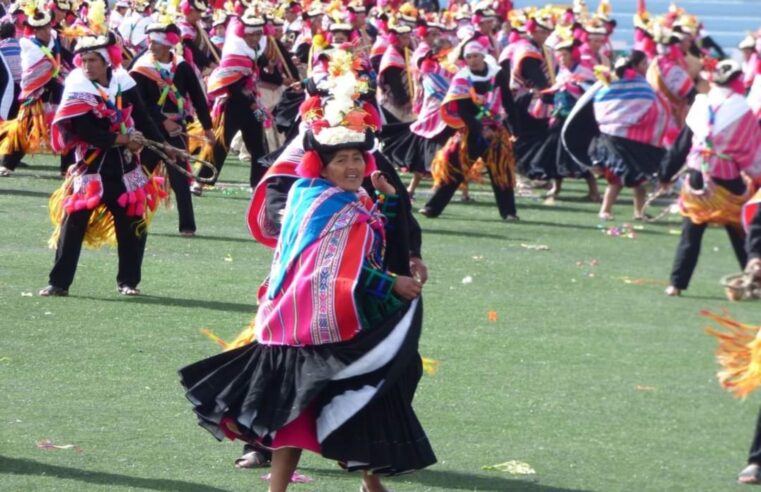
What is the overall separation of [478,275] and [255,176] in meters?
3.69

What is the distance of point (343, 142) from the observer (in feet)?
18.6

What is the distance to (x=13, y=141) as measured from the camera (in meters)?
15.0

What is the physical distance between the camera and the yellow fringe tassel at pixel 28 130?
48.9ft

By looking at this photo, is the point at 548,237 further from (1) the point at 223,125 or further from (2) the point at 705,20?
(2) the point at 705,20

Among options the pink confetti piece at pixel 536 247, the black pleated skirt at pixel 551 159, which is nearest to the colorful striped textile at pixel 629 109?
the black pleated skirt at pixel 551 159

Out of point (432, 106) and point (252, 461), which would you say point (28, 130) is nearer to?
point (432, 106)

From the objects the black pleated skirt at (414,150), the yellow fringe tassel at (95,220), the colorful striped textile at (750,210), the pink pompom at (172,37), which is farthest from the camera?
the black pleated skirt at (414,150)

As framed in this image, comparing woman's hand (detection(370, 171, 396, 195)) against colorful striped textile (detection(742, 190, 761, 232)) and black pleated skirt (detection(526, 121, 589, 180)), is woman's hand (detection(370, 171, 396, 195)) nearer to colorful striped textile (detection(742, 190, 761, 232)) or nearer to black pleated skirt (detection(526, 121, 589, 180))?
colorful striped textile (detection(742, 190, 761, 232))

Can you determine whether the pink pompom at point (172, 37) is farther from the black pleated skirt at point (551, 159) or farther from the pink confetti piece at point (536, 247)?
the black pleated skirt at point (551, 159)

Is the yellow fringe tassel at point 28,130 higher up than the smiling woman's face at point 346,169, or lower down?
lower down

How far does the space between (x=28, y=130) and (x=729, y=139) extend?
6.79 m

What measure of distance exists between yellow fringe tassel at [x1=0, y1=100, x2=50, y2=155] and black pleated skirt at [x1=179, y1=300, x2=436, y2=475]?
9.56 m

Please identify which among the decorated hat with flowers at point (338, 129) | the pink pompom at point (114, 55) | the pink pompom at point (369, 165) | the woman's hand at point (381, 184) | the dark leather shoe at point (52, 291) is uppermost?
the decorated hat with flowers at point (338, 129)

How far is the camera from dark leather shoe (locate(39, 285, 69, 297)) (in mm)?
10031
